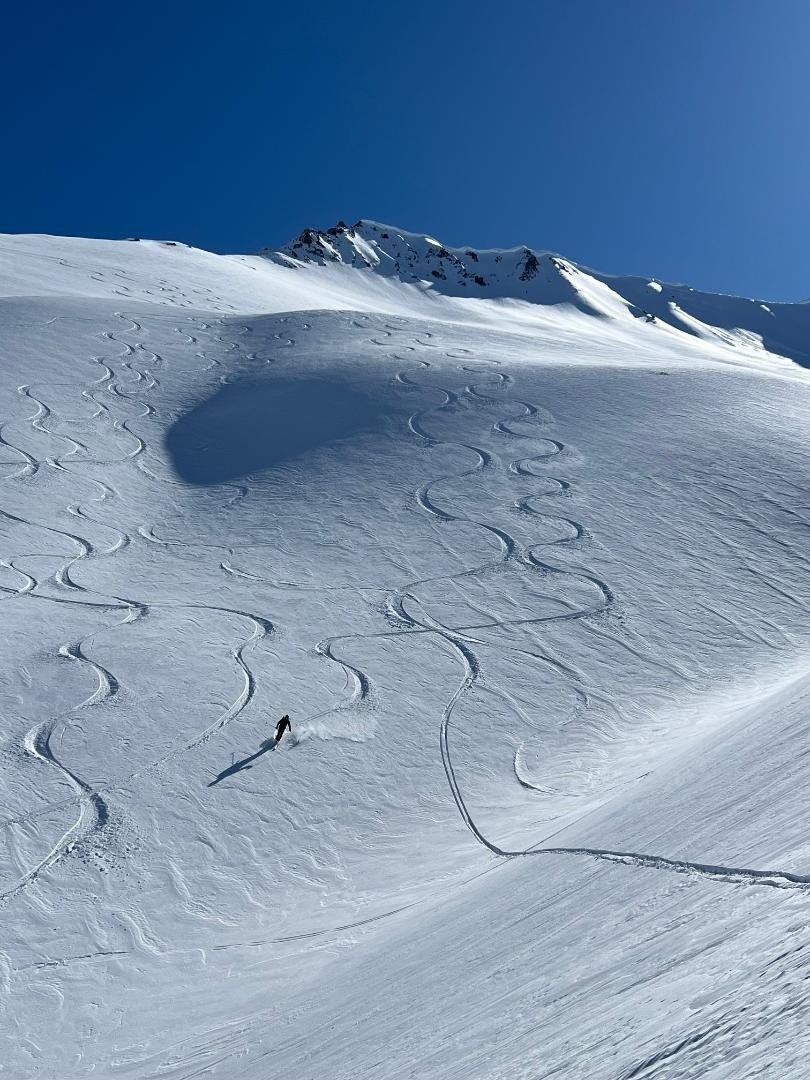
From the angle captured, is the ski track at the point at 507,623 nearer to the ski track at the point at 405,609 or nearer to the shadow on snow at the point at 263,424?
the ski track at the point at 405,609

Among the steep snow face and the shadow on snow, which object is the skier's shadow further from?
the steep snow face

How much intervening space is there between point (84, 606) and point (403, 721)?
5.90 m

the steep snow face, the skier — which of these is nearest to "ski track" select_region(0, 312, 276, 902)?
the skier

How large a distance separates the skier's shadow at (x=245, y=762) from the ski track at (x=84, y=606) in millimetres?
632

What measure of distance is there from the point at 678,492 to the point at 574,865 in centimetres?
1294

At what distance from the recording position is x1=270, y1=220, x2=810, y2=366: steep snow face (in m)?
99.0

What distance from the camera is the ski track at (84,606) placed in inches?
365

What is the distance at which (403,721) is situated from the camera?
1142cm

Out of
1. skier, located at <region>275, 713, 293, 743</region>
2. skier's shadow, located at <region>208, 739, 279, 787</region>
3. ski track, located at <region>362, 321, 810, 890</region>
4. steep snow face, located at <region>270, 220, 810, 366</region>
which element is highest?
steep snow face, located at <region>270, 220, 810, 366</region>

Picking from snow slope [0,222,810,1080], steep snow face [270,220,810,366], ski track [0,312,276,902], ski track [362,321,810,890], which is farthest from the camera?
steep snow face [270,220,810,366]

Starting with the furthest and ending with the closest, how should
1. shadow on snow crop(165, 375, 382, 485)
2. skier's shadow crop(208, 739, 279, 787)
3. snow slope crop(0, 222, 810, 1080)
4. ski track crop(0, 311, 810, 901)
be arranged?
shadow on snow crop(165, 375, 382, 485) → skier's shadow crop(208, 739, 279, 787) → ski track crop(0, 311, 810, 901) → snow slope crop(0, 222, 810, 1080)

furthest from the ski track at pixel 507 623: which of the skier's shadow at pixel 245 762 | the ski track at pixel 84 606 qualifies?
the skier's shadow at pixel 245 762

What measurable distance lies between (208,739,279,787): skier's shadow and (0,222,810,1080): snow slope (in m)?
0.03

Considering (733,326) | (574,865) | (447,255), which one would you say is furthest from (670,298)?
(574,865)
